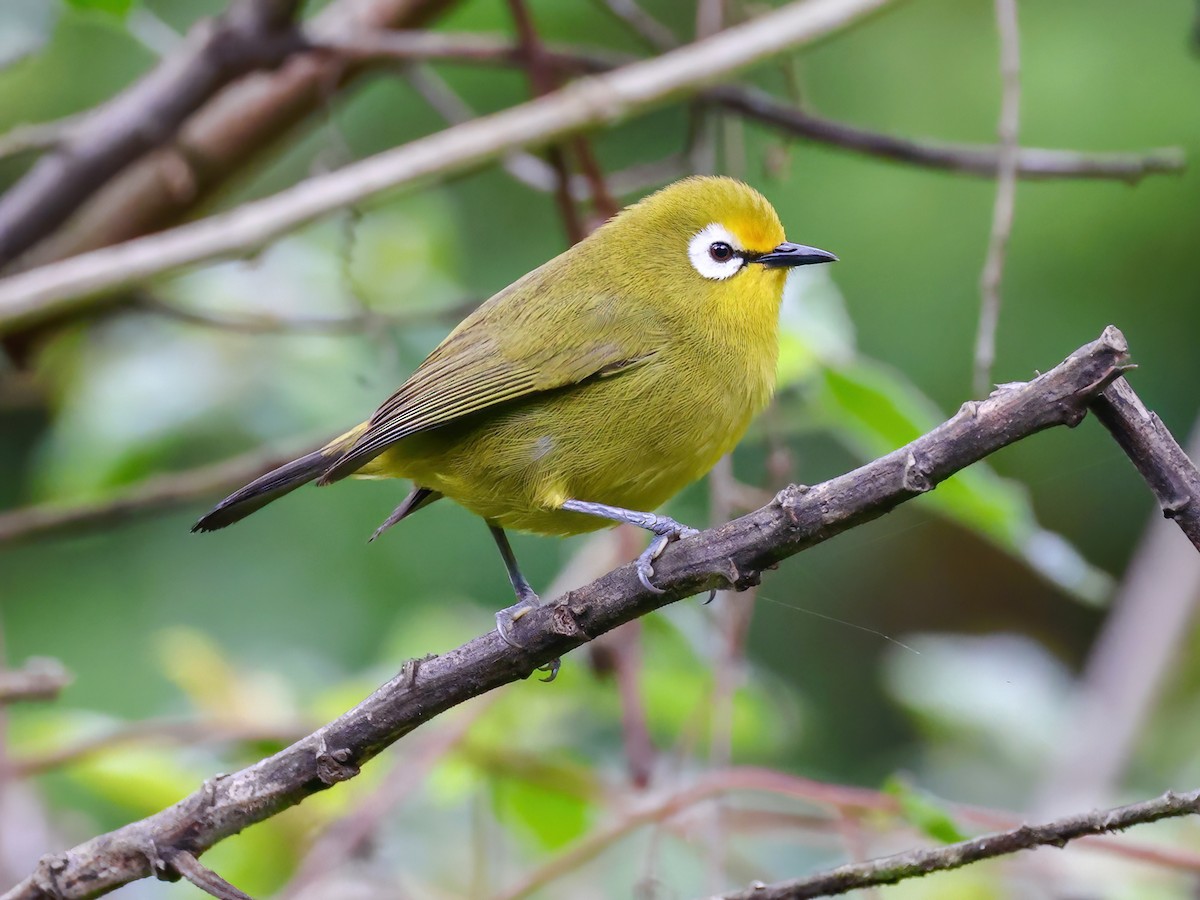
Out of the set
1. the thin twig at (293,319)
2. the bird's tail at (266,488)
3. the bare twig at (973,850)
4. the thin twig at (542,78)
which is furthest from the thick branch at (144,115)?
the bare twig at (973,850)

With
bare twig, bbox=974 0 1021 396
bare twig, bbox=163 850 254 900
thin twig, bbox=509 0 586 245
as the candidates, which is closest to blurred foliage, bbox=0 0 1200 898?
bare twig, bbox=974 0 1021 396

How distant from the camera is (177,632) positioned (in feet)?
12.9

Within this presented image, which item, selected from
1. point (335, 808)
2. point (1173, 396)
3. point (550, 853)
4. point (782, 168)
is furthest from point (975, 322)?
point (335, 808)

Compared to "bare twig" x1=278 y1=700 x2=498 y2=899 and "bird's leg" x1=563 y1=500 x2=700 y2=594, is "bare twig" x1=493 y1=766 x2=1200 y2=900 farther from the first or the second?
"bird's leg" x1=563 y1=500 x2=700 y2=594

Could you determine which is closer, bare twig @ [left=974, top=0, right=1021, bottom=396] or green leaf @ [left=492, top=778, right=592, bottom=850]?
bare twig @ [left=974, top=0, right=1021, bottom=396]

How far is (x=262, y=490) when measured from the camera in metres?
2.88

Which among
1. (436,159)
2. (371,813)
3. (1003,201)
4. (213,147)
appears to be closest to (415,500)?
(371,813)

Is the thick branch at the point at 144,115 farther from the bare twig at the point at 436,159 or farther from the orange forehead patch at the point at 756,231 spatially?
the orange forehead patch at the point at 756,231

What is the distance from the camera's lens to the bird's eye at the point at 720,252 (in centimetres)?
334

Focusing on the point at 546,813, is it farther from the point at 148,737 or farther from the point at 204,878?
the point at 204,878

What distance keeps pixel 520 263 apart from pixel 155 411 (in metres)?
1.98

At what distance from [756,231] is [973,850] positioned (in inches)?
71.6

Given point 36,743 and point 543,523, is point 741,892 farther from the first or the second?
point 36,743

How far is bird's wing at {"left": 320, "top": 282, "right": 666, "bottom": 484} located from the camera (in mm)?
2963
